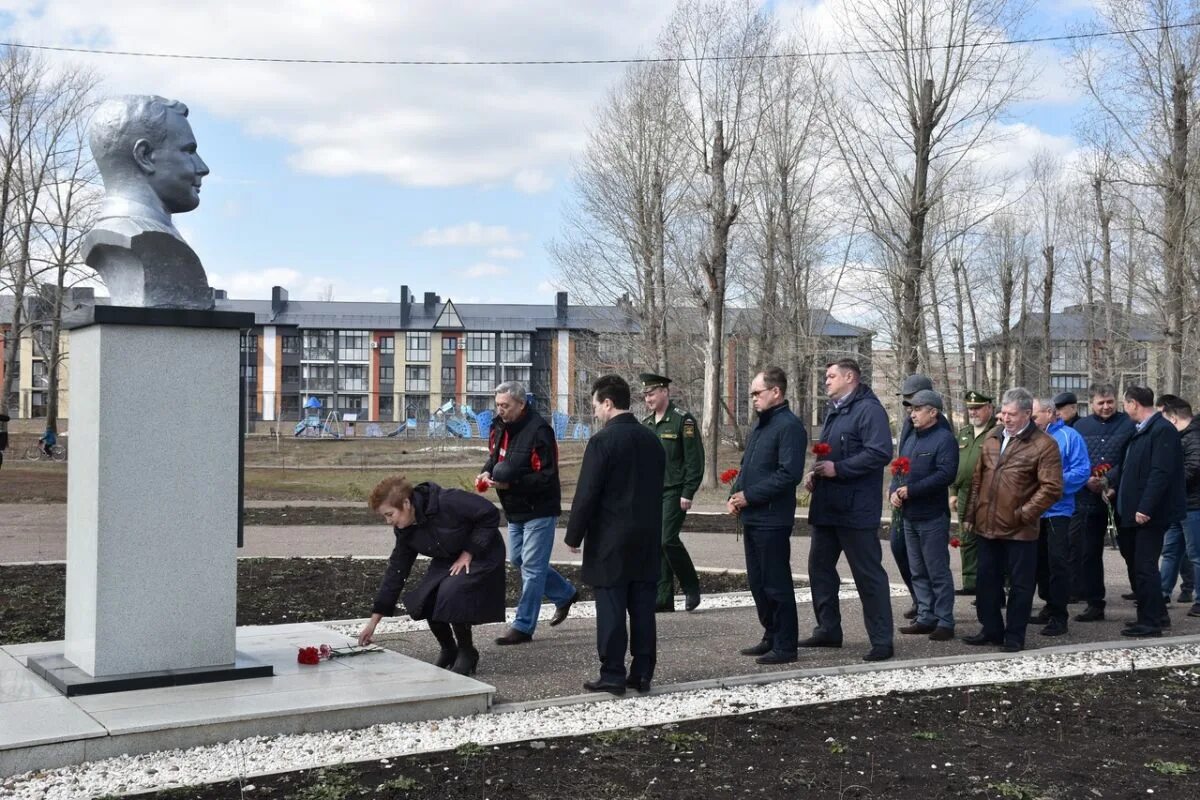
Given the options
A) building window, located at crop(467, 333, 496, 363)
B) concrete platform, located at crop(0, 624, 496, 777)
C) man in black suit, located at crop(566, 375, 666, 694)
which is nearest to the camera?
concrete platform, located at crop(0, 624, 496, 777)

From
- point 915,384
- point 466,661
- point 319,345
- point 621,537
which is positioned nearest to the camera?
point 621,537

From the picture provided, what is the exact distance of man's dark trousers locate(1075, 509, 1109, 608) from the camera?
959cm

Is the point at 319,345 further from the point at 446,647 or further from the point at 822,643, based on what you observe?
the point at 446,647

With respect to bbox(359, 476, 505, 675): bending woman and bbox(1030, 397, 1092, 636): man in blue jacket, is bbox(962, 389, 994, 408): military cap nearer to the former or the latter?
bbox(1030, 397, 1092, 636): man in blue jacket

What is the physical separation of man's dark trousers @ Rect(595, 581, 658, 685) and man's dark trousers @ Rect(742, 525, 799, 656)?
1.23 meters

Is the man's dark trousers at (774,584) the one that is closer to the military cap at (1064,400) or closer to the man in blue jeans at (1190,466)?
the man in blue jeans at (1190,466)

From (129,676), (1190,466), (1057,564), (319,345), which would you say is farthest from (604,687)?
(319,345)

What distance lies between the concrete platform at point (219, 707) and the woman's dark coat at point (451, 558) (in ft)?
1.27

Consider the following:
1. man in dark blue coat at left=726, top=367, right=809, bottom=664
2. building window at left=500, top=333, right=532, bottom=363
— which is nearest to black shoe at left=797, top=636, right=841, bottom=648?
man in dark blue coat at left=726, top=367, right=809, bottom=664

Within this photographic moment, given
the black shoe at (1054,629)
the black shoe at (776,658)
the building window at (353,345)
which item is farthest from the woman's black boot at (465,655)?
the building window at (353,345)

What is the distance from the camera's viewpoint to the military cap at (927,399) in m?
8.70

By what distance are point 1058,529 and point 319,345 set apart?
305ft

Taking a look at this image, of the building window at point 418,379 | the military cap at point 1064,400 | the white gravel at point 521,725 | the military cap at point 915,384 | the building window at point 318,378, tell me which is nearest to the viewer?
the white gravel at point 521,725

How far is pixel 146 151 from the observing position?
6.79 metres
